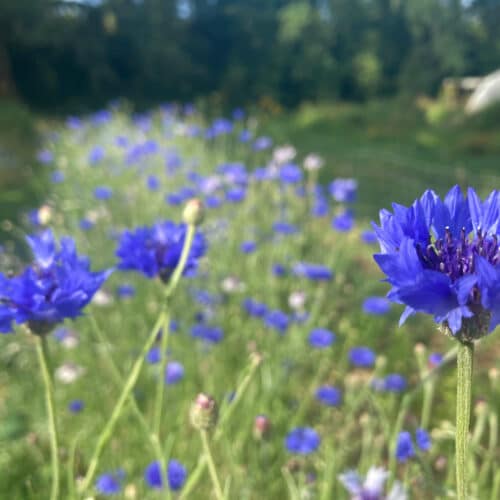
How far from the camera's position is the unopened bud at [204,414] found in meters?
0.98

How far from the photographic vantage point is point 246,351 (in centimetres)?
261

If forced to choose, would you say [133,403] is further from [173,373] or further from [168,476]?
[173,373]

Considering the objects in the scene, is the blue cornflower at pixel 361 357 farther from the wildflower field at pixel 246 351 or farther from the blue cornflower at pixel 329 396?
the blue cornflower at pixel 329 396

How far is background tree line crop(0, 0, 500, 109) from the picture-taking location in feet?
44.9

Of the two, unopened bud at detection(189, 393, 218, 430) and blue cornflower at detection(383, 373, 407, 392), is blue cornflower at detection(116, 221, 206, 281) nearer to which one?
unopened bud at detection(189, 393, 218, 430)

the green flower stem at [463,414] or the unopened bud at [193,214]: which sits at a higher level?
the unopened bud at [193,214]

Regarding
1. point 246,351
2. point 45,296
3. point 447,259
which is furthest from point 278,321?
point 447,259

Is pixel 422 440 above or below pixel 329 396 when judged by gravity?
below

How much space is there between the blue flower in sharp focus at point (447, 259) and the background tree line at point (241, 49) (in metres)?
12.9

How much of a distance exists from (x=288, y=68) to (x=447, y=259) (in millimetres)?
15992

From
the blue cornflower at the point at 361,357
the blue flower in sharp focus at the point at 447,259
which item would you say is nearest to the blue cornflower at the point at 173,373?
the blue cornflower at the point at 361,357

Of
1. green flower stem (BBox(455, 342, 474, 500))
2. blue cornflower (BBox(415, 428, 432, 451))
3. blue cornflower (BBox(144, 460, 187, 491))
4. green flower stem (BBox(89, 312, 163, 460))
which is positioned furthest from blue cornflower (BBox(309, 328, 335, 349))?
green flower stem (BBox(455, 342, 474, 500))

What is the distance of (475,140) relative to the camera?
9930 millimetres

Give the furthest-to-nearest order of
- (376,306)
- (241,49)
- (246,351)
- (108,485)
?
(241,49) < (246,351) < (376,306) < (108,485)
